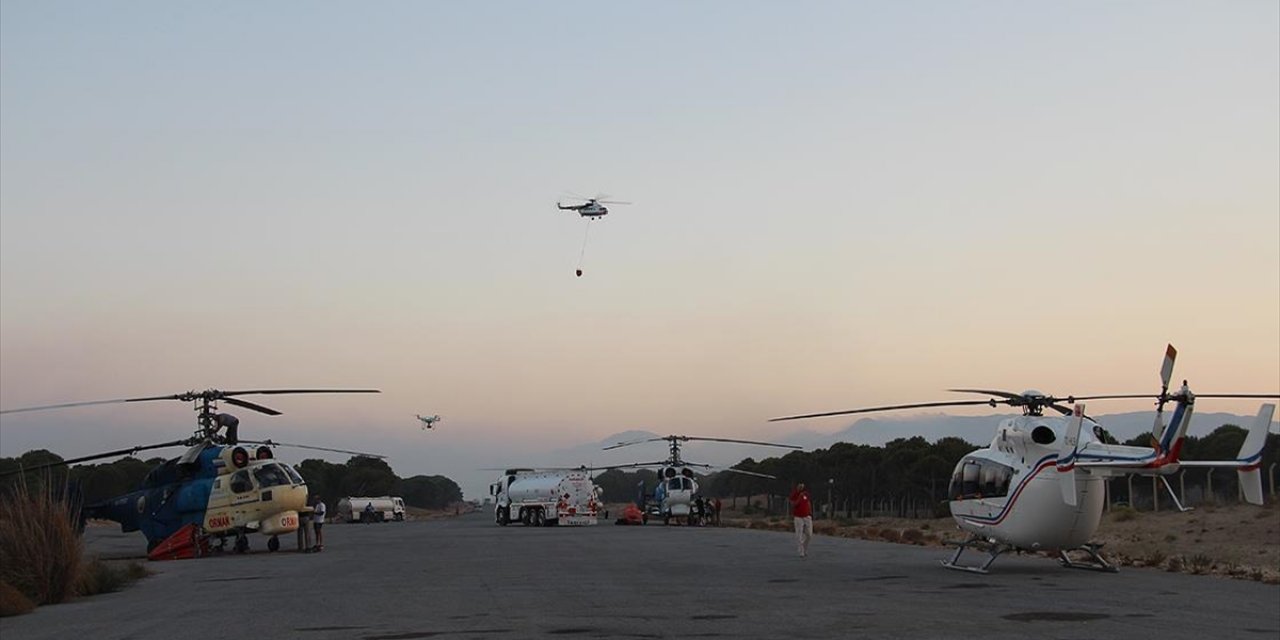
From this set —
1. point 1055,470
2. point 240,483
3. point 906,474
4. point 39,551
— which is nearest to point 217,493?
point 240,483

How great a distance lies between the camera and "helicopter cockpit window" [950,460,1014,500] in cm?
2527

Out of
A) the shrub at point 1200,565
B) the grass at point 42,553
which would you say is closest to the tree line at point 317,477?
the grass at point 42,553

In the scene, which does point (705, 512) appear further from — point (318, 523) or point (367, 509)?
point (367, 509)

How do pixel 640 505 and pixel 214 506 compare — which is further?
pixel 640 505

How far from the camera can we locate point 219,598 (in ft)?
70.7

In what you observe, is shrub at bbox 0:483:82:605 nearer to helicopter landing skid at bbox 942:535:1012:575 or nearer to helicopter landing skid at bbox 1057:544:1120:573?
helicopter landing skid at bbox 942:535:1012:575

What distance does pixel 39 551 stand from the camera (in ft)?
77.0

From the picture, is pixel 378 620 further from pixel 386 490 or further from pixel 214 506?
pixel 386 490

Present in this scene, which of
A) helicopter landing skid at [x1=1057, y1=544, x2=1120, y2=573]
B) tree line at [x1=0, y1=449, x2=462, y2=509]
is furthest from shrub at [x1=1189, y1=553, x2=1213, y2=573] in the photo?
tree line at [x1=0, y1=449, x2=462, y2=509]

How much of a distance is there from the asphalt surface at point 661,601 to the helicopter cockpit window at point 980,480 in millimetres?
1675

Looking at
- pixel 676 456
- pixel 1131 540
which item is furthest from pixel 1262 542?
pixel 676 456

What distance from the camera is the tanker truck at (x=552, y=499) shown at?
64.0 metres

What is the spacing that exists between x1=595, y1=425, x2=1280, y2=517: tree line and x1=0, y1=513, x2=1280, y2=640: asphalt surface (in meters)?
35.5

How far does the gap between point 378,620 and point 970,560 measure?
55.5 ft
